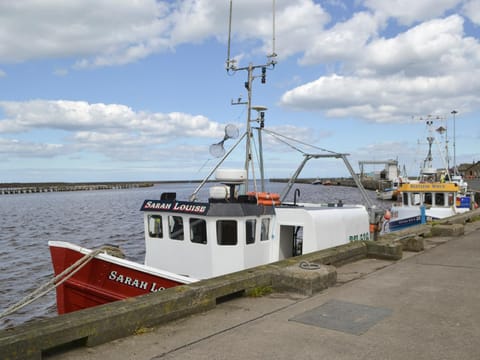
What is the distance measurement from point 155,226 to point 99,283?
84.7 inches

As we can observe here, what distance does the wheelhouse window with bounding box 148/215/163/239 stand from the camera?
39.4 feet

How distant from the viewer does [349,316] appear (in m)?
6.08

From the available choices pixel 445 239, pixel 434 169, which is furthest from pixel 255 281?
pixel 434 169

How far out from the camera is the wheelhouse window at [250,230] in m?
11.3

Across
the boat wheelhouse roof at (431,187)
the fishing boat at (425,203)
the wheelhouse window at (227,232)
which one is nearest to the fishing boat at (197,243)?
the wheelhouse window at (227,232)

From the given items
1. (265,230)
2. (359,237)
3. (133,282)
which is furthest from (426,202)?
(133,282)

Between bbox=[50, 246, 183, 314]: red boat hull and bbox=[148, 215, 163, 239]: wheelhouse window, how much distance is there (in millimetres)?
1856

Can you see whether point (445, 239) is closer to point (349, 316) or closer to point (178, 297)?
point (349, 316)

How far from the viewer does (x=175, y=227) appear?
11.8 meters

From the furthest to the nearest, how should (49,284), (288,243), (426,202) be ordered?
1. (426,202)
2. (288,243)
3. (49,284)

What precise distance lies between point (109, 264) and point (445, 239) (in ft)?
35.0

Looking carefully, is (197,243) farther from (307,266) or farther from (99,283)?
(307,266)

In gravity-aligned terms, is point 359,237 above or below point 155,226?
below

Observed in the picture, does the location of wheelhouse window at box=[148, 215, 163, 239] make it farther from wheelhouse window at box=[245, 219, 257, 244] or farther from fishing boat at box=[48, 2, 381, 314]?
wheelhouse window at box=[245, 219, 257, 244]
